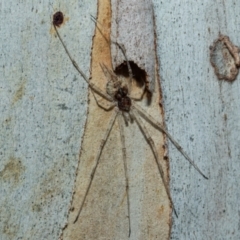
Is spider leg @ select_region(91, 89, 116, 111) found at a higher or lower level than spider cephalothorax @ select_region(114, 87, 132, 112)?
lower

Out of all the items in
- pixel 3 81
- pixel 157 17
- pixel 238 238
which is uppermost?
pixel 157 17

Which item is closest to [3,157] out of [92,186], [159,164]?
[92,186]

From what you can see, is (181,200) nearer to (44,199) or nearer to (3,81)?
(44,199)

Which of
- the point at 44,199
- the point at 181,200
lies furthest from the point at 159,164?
Result: the point at 44,199

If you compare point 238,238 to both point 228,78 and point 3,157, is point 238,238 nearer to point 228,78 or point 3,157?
point 228,78

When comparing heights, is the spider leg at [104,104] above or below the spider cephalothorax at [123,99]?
below

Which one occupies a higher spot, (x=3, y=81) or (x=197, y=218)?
(x=3, y=81)
